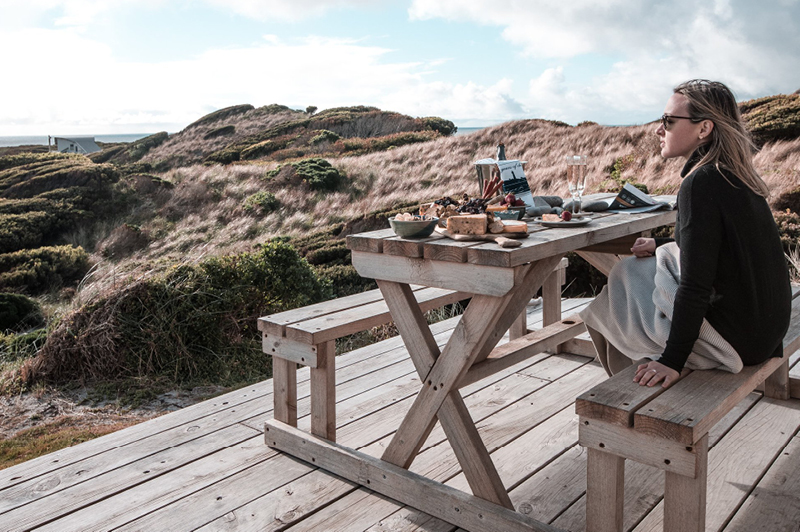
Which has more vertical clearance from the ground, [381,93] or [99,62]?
[99,62]

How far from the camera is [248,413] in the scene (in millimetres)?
2961

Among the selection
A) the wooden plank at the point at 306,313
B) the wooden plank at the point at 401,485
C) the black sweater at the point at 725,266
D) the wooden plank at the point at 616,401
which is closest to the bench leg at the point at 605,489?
the wooden plank at the point at 616,401

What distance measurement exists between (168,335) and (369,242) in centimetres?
262

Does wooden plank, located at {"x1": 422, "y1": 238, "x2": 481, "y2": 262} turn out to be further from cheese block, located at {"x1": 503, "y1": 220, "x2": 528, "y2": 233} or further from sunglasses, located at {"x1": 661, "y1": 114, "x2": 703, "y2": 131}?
sunglasses, located at {"x1": 661, "y1": 114, "x2": 703, "y2": 131}

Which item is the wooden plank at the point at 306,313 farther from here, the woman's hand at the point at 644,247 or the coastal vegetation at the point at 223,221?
the coastal vegetation at the point at 223,221

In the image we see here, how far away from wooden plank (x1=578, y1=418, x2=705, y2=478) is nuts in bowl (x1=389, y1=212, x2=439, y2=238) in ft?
2.44

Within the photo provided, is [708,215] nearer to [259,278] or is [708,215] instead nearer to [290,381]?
[290,381]

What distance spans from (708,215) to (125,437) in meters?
2.36

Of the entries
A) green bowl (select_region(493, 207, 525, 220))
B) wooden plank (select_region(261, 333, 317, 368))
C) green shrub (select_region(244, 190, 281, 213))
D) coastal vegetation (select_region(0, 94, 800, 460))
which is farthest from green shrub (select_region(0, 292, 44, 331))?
green shrub (select_region(244, 190, 281, 213))

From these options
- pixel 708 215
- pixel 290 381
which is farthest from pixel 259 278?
pixel 708 215

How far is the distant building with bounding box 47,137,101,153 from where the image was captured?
2585 cm

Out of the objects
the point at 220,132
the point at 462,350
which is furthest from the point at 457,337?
the point at 220,132

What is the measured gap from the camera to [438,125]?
22.9 meters

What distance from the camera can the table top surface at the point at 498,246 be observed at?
178 centimetres
